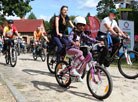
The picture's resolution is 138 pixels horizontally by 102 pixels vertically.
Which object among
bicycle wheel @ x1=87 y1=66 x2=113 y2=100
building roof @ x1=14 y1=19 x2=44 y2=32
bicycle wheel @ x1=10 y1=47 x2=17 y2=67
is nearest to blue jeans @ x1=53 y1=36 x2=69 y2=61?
bicycle wheel @ x1=87 y1=66 x2=113 y2=100

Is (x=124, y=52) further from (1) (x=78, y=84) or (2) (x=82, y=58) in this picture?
(2) (x=82, y=58)

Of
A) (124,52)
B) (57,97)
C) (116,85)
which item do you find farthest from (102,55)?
(57,97)

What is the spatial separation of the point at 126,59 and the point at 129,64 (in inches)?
7.9

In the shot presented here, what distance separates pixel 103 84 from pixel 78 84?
76.6 inches

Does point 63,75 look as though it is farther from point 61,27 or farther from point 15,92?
point 61,27

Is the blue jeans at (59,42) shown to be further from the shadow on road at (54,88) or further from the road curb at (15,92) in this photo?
the road curb at (15,92)

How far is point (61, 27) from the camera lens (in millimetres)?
11398

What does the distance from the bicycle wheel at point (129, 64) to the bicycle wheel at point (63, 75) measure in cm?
220

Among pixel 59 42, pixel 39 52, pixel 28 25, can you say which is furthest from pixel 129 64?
pixel 28 25

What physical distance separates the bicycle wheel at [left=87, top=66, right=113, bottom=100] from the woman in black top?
2.49m

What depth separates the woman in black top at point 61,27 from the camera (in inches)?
437

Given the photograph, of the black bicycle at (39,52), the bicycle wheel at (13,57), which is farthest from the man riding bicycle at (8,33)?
the black bicycle at (39,52)

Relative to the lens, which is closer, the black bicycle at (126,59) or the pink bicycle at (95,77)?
the pink bicycle at (95,77)

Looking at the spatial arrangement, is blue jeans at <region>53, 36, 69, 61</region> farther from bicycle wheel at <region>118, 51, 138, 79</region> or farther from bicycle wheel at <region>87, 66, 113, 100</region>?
bicycle wheel at <region>87, 66, 113, 100</region>
